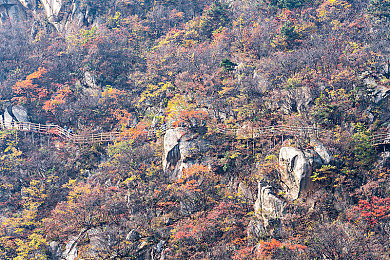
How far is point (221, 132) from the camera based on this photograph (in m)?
31.1

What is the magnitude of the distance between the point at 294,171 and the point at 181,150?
9.00 metres

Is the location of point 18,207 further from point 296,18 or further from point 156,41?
point 296,18

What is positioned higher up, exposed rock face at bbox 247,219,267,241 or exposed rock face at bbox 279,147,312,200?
exposed rock face at bbox 279,147,312,200

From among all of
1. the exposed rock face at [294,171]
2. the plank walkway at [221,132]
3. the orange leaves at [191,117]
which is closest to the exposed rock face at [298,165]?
the exposed rock face at [294,171]

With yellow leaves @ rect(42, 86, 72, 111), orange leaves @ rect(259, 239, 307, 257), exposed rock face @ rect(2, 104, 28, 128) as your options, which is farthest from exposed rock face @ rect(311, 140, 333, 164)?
exposed rock face @ rect(2, 104, 28, 128)

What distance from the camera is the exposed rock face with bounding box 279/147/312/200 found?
25203 millimetres

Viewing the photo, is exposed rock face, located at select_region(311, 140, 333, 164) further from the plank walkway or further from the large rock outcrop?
the large rock outcrop

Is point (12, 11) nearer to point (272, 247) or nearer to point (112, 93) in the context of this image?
point (112, 93)

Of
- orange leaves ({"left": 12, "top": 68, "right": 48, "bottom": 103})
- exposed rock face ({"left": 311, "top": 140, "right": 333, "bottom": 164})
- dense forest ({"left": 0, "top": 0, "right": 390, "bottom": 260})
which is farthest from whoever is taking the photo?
orange leaves ({"left": 12, "top": 68, "right": 48, "bottom": 103})

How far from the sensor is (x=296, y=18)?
143 ft

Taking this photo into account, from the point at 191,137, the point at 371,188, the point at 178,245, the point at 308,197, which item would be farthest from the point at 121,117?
the point at 371,188

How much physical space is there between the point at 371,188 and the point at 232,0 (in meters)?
33.7

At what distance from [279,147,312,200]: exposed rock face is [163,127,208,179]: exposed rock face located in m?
6.66

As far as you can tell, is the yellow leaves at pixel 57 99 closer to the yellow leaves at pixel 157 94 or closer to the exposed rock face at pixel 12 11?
the yellow leaves at pixel 157 94
